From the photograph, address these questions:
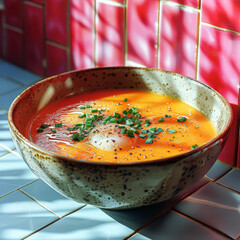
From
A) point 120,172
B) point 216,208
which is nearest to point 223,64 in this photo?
point 216,208

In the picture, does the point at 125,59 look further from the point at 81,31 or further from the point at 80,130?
the point at 80,130

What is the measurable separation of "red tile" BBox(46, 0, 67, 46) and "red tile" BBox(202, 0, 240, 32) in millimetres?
1103

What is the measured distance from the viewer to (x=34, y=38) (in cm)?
331

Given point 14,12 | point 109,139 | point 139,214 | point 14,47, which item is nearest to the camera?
point 109,139

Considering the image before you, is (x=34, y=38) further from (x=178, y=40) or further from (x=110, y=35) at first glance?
(x=178, y=40)

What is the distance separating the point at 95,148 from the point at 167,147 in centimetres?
28

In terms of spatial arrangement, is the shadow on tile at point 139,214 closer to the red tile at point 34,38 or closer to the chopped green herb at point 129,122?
the chopped green herb at point 129,122

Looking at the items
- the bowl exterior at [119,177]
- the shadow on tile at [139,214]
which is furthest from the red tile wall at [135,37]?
the bowl exterior at [119,177]

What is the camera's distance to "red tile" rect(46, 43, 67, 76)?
10.3ft

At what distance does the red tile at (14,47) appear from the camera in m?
3.47

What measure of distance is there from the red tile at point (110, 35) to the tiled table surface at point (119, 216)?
2.97 feet

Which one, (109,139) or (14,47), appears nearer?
(109,139)

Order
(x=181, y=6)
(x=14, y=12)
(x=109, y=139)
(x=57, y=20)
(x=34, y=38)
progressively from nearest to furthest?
1. (x=109, y=139)
2. (x=181, y=6)
3. (x=57, y=20)
4. (x=34, y=38)
5. (x=14, y=12)

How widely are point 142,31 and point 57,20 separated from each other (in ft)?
2.60
